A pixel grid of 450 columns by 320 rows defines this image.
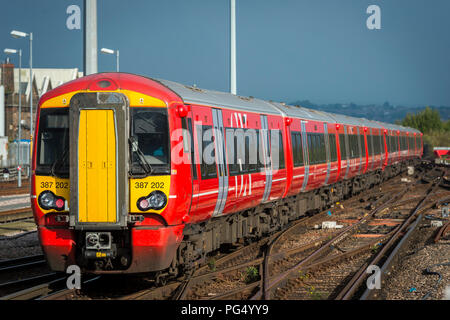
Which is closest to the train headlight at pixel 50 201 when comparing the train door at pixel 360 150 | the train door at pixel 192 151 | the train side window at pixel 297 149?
the train door at pixel 192 151

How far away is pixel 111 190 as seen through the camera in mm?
9289

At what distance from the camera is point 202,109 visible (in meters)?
11.1

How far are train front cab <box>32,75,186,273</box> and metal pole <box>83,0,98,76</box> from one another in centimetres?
450

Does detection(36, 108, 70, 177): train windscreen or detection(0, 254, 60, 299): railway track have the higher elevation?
detection(36, 108, 70, 177): train windscreen

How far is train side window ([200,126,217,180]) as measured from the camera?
429 inches

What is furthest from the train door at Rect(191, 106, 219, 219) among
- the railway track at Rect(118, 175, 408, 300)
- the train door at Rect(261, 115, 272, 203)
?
the train door at Rect(261, 115, 272, 203)

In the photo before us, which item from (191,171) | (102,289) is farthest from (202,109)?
(102,289)

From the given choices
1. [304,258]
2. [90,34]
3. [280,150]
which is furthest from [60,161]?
[280,150]

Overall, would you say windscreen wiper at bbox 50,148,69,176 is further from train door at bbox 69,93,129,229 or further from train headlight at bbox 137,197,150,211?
train headlight at bbox 137,197,150,211

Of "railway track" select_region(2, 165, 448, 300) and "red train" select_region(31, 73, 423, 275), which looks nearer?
"red train" select_region(31, 73, 423, 275)

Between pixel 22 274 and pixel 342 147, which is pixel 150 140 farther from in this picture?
pixel 342 147

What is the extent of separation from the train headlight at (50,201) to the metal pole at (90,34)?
188 inches
